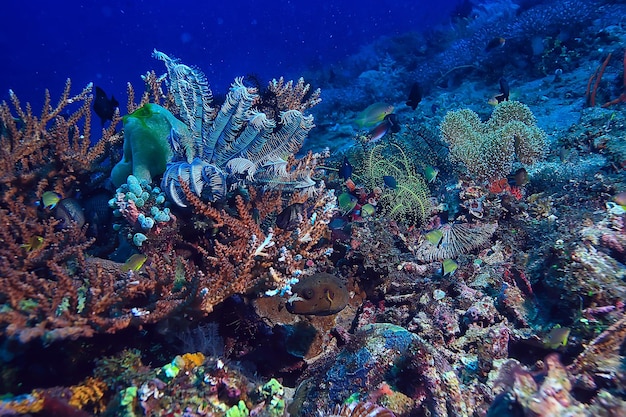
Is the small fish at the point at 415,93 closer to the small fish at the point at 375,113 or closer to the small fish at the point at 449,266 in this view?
the small fish at the point at 375,113

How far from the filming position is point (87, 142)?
14.3ft

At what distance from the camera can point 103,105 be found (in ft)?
15.3

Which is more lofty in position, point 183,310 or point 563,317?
point 563,317

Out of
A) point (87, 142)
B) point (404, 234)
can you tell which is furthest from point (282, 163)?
point (87, 142)

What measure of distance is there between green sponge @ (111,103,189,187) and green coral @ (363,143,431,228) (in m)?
2.94

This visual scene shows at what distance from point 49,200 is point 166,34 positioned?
10927 cm

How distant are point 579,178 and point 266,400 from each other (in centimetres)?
512

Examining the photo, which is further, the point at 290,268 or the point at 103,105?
the point at 103,105

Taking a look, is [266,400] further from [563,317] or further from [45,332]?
[563,317]

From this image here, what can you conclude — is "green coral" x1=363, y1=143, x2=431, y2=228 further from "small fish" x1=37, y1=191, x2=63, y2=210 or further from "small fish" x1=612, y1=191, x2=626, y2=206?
"small fish" x1=37, y1=191, x2=63, y2=210

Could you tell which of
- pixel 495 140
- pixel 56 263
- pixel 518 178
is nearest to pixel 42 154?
pixel 56 263

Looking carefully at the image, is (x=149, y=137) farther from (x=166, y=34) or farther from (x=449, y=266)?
(x=166, y=34)

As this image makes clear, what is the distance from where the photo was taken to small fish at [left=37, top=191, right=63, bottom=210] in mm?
3715

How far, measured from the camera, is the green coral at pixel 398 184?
5.00 metres
